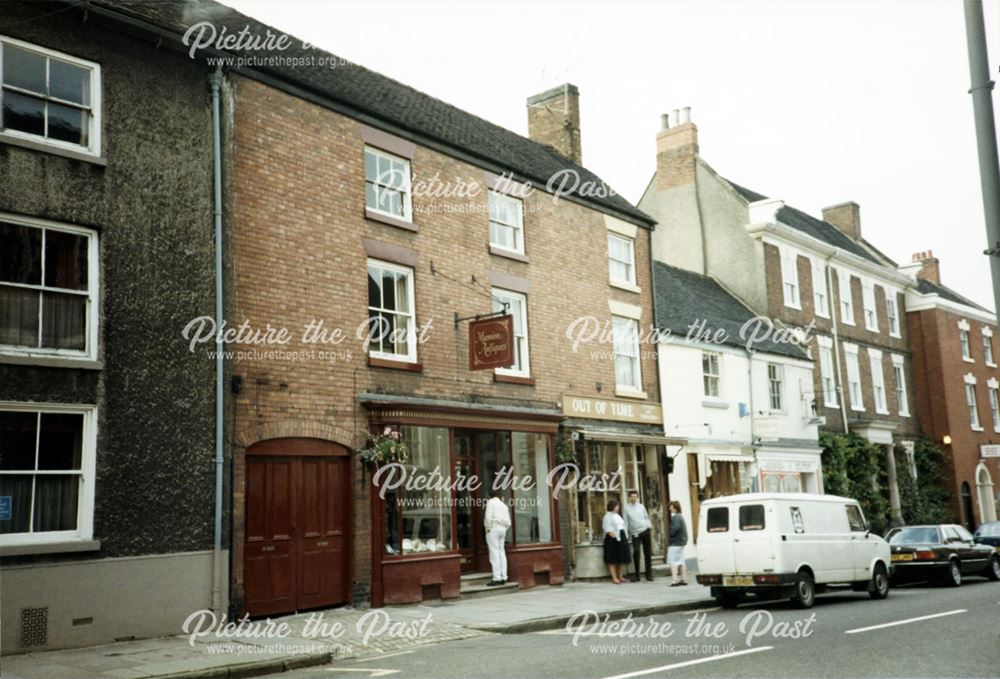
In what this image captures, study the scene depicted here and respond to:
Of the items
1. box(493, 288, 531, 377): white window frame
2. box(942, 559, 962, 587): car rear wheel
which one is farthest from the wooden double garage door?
box(942, 559, 962, 587): car rear wheel

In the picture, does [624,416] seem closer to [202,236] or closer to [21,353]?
[202,236]

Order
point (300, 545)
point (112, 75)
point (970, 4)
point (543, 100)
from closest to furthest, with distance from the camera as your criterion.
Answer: point (970, 4)
point (112, 75)
point (300, 545)
point (543, 100)

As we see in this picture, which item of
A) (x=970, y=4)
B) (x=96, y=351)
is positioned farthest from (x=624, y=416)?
(x=970, y=4)

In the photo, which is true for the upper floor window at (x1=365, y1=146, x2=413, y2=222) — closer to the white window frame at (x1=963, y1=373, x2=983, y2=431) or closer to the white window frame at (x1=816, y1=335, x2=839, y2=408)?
the white window frame at (x1=816, y1=335, x2=839, y2=408)

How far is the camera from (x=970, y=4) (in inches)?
275

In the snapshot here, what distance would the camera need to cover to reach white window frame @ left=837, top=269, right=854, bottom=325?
3466 centimetres

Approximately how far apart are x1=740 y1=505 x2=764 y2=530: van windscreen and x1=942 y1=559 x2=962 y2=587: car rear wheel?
699 centimetres

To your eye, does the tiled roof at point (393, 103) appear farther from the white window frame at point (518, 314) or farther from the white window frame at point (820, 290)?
the white window frame at point (820, 290)

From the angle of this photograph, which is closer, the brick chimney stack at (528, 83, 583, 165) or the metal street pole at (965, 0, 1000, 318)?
the metal street pole at (965, 0, 1000, 318)

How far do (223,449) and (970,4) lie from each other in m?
10.7

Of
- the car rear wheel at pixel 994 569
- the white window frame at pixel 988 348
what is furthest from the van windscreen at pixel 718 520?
the white window frame at pixel 988 348

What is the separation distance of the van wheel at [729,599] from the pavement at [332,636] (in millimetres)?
453

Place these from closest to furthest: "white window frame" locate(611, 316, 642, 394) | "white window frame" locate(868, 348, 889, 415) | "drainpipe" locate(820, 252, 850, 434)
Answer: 1. "white window frame" locate(611, 316, 642, 394)
2. "drainpipe" locate(820, 252, 850, 434)
3. "white window frame" locate(868, 348, 889, 415)

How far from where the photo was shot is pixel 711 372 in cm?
2591
